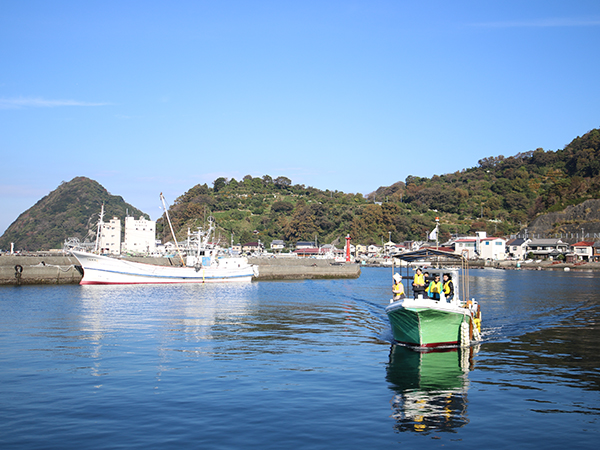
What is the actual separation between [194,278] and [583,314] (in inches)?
1831

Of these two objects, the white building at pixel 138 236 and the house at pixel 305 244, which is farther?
the house at pixel 305 244

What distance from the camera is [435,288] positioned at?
2227 centimetres

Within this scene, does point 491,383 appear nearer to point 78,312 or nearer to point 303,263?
point 78,312

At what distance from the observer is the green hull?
2039 cm

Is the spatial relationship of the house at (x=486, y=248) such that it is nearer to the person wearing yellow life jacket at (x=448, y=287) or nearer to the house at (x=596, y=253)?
the house at (x=596, y=253)

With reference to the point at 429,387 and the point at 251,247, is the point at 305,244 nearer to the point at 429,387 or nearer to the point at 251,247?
the point at 251,247

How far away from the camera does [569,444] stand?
11109mm

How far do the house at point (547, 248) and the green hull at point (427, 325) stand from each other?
133 m

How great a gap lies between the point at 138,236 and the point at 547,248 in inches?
4717

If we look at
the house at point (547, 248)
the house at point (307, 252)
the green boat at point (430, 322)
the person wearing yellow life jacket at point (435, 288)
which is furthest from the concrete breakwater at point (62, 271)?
the house at point (547, 248)

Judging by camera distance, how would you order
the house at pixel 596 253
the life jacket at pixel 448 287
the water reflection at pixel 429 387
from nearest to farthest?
1. the water reflection at pixel 429 387
2. the life jacket at pixel 448 287
3. the house at pixel 596 253

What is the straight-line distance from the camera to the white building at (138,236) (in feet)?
475

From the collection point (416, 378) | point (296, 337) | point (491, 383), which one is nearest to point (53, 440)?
point (416, 378)

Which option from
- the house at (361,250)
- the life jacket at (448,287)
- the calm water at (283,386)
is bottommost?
the calm water at (283,386)
